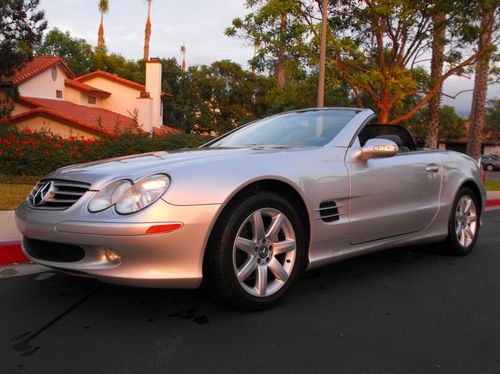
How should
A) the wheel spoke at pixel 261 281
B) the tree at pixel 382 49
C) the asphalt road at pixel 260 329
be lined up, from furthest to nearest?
the tree at pixel 382 49, the wheel spoke at pixel 261 281, the asphalt road at pixel 260 329

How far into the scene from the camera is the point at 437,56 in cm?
1314

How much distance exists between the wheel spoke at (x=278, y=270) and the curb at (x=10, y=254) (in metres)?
2.60

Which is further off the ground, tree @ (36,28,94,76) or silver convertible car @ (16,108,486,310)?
tree @ (36,28,94,76)

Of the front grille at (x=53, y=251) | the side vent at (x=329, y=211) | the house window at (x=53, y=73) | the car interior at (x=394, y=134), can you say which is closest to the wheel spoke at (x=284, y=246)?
the side vent at (x=329, y=211)

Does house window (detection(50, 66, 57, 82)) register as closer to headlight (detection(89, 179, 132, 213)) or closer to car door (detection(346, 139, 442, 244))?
car door (detection(346, 139, 442, 244))

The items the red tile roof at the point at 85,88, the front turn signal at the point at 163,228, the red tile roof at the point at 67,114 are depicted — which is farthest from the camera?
the red tile roof at the point at 85,88

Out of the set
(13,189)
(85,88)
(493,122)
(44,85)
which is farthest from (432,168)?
(493,122)

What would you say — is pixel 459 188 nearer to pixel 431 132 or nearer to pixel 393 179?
pixel 393 179

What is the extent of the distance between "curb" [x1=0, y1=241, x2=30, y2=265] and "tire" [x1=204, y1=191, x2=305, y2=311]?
2.37 meters

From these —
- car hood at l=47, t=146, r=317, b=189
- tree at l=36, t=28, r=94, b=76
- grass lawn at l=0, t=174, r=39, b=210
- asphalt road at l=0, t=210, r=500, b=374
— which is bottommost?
grass lawn at l=0, t=174, r=39, b=210

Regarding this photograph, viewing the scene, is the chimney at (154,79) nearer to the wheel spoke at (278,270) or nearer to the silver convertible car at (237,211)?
the silver convertible car at (237,211)

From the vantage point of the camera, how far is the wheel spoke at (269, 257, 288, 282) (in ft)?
10.8

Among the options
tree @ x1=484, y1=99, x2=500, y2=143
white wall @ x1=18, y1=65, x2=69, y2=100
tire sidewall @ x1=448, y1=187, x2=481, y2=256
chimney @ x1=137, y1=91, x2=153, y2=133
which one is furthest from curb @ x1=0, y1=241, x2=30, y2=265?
tree @ x1=484, y1=99, x2=500, y2=143

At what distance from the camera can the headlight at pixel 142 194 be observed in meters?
2.84
